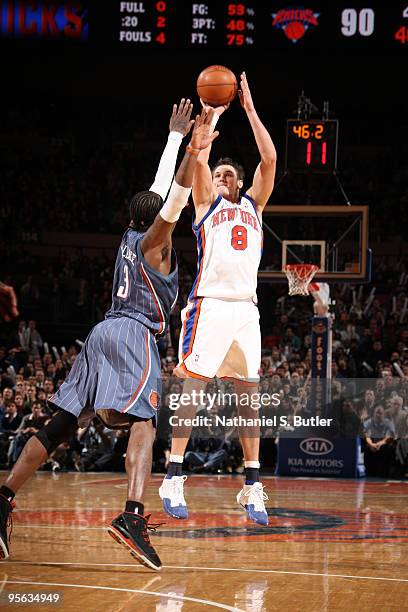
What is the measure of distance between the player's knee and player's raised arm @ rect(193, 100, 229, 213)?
1.76 m

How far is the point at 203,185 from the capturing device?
237 inches

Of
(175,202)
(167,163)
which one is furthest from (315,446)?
(175,202)

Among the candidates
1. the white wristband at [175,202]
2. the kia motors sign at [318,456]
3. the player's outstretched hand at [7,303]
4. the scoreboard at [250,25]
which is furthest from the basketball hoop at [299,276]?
the player's outstretched hand at [7,303]

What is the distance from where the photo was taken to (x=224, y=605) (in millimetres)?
4230

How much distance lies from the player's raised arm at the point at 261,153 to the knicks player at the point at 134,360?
3.15 ft

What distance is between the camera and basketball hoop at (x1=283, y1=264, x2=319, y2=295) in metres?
12.9

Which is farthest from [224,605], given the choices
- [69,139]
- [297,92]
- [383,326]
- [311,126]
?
[69,139]

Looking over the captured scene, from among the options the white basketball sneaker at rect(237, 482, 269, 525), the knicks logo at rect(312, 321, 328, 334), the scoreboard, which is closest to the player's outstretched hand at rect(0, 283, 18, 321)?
the white basketball sneaker at rect(237, 482, 269, 525)

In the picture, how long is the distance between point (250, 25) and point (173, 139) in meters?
12.0

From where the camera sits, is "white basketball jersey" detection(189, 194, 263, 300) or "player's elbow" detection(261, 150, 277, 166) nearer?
"white basketball jersey" detection(189, 194, 263, 300)

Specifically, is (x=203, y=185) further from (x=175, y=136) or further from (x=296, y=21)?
(x=296, y=21)

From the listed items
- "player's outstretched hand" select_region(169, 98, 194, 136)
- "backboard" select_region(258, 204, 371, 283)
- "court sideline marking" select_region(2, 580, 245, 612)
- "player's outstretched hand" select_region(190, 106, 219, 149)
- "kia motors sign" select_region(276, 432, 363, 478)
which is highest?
"backboard" select_region(258, 204, 371, 283)

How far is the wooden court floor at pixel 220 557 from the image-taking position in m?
4.38

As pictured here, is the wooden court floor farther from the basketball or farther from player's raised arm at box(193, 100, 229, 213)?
the basketball
